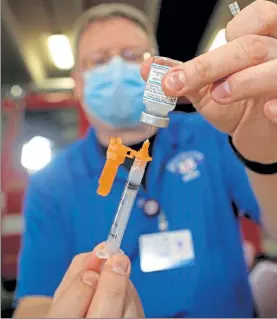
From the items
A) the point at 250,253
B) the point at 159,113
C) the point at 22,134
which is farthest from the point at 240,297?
the point at 22,134

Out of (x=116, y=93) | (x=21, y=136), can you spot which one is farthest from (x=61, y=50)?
(x=21, y=136)

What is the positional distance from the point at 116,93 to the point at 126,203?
180mm

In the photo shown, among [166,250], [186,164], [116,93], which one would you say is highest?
[116,93]

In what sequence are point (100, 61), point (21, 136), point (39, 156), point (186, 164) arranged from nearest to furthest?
point (100, 61) → point (186, 164) → point (39, 156) → point (21, 136)

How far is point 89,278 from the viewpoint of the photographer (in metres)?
0.47

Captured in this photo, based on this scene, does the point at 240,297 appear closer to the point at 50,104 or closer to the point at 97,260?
the point at 97,260

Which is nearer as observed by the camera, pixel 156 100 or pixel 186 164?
pixel 156 100

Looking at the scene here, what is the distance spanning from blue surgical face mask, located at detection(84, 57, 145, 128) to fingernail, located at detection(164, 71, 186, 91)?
0.17 metres

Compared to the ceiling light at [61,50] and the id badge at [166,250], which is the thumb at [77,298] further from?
the ceiling light at [61,50]

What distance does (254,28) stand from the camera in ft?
1.58

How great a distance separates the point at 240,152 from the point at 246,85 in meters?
0.16

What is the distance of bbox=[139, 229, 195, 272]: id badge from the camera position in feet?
2.30

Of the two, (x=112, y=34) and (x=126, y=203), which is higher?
(x=112, y=34)

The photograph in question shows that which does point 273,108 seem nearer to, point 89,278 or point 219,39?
point 219,39
